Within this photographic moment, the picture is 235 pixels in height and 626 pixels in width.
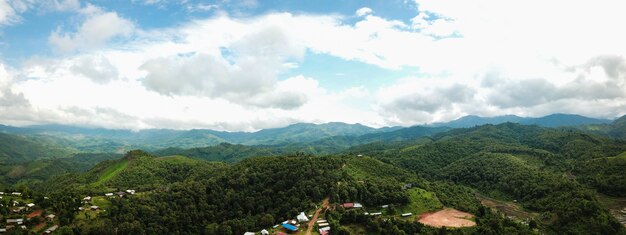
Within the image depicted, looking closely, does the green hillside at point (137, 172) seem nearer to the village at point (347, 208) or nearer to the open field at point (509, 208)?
the village at point (347, 208)

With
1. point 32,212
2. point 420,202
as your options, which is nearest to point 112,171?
point 32,212

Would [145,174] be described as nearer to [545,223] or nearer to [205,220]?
[205,220]

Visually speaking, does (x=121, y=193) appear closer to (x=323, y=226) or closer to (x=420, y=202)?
(x=323, y=226)

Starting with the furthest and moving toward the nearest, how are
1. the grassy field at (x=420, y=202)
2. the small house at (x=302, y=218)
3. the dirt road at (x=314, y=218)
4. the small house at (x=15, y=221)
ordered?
the grassy field at (x=420, y=202) < the small house at (x=302, y=218) < the dirt road at (x=314, y=218) < the small house at (x=15, y=221)

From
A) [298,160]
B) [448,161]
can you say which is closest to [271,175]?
[298,160]

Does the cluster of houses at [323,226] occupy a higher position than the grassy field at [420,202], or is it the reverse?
the grassy field at [420,202]

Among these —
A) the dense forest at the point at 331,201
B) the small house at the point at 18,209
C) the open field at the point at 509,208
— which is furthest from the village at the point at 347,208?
the small house at the point at 18,209

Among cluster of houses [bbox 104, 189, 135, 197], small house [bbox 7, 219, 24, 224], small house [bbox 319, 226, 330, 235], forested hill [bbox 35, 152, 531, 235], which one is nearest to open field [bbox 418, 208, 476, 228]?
forested hill [bbox 35, 152, 531, 235]
